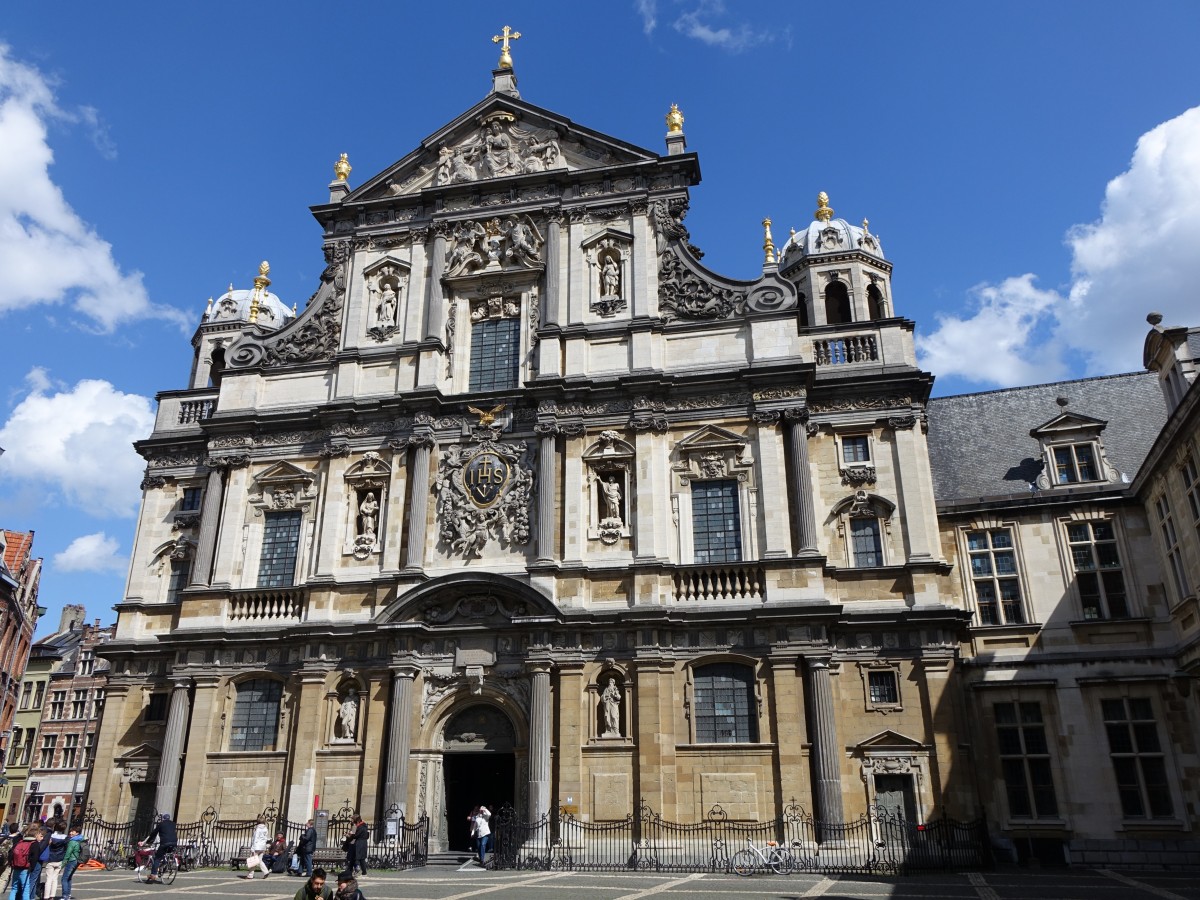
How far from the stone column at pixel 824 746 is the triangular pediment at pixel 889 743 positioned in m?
0.78

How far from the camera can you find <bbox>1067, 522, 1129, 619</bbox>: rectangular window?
76.3ft

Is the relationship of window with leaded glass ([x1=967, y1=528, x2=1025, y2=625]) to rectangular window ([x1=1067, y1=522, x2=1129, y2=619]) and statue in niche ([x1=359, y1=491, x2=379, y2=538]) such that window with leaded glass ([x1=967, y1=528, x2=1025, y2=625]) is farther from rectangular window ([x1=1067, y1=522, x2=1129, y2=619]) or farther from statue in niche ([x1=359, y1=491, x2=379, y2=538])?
statue in niche ([x1=359, y1=491, x2=379, y2=538])

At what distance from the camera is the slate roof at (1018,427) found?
83.5ft

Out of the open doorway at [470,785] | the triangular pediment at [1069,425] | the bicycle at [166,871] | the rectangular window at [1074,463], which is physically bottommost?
the bicycle at [166,871]

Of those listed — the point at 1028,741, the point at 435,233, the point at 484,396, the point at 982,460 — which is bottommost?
the point at 1028,741

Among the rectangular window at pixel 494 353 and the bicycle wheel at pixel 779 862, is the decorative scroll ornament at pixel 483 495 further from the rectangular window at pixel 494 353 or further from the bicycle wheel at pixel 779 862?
the bicycle wheel at pixel 779 862

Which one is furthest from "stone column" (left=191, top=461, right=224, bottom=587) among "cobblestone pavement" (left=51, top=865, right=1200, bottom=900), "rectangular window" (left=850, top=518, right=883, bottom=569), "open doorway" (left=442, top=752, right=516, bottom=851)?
"rectangular window" (left=850, top=518, right=883, bottom=569)

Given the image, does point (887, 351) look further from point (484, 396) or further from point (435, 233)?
point (435, 233)

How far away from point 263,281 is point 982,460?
23.6 metres

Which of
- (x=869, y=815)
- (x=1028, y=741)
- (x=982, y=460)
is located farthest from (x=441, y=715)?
(x=982, y=460)

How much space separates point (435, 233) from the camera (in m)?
28.7

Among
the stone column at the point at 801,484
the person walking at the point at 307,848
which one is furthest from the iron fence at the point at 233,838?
the stone column at the point at 801,484

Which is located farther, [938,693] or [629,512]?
[629,512]

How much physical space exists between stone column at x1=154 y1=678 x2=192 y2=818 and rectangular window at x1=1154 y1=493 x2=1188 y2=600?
24492 mm
